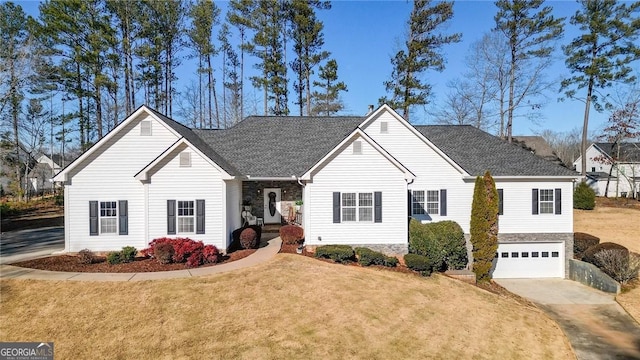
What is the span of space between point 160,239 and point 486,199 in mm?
14471

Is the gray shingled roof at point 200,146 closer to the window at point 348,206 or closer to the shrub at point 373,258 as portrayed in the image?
the window at point 348,206

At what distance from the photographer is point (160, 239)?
13.3 meters

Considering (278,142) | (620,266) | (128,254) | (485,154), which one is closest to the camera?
(128,254)

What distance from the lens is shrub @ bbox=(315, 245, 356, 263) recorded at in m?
13.8

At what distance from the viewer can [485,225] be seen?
14438mm

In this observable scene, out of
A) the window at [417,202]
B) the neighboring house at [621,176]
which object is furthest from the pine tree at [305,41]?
the neighboring house at [621,176]

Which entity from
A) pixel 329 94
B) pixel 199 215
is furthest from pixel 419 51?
pixel 199 215

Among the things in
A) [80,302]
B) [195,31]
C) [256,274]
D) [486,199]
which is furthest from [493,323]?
[195,31]

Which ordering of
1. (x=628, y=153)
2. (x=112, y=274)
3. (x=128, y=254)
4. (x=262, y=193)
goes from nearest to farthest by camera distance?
1. (x=112, y=274)
2. (x=128, y=254)
3. (x=262, y=193)
4. (x=628, y=153)

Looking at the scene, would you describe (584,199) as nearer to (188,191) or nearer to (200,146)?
(200,146)

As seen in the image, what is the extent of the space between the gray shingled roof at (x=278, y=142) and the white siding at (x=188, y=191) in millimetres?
3872

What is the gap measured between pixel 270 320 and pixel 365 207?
23.7ft

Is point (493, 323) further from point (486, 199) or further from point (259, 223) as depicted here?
point (259, 223)

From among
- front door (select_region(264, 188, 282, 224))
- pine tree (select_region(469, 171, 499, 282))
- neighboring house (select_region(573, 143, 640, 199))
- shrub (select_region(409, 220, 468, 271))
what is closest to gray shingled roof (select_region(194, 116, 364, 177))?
front door (select_region(264, 188, 282, 224))
